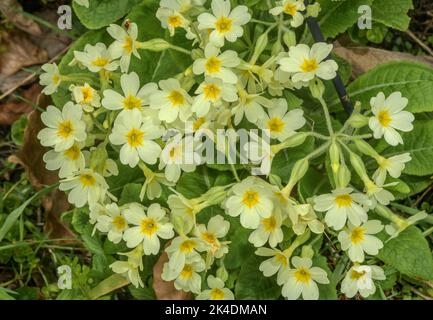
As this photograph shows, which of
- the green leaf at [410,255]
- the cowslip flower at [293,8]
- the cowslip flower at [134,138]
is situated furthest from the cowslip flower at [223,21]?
the green leaf at [410,255]

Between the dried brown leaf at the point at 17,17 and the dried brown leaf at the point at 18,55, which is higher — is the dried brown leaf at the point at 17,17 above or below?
above

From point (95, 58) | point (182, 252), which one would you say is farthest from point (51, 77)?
point (182, 252)

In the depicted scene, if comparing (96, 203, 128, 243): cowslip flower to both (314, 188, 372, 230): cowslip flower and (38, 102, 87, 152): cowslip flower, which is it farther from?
(314, 188, 372, 230): cowslip flower

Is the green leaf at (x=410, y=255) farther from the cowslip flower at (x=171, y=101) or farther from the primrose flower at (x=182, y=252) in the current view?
the cowslip flower at (x=171, y=101)

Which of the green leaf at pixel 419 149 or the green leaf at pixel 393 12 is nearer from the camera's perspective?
the green leaf at pixel 419 149

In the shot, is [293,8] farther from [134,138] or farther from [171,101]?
[134,138]

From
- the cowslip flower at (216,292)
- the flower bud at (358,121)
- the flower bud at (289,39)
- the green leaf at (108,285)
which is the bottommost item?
the green leaf at (108,285)

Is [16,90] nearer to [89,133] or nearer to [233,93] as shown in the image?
[89,133]
